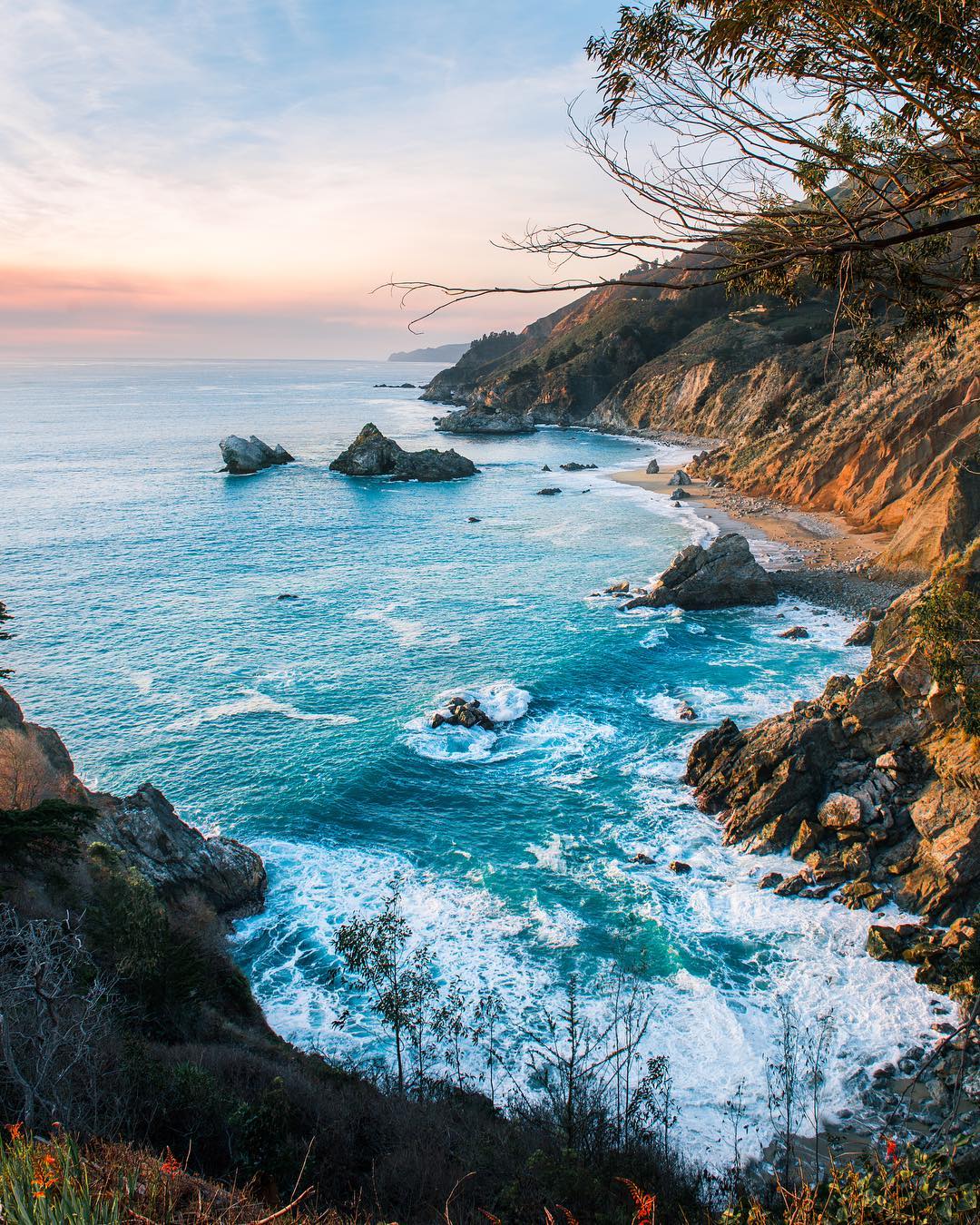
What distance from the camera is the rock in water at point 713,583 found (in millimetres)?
48719

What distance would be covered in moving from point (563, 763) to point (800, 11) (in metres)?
28.1

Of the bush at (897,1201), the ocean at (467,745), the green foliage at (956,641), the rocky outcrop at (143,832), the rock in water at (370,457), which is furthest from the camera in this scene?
the rock in water at (370,457)

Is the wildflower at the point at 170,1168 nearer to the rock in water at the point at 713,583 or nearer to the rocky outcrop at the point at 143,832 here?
the rocky outcrop at the point at 143,832

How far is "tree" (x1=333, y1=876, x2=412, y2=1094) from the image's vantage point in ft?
61.6

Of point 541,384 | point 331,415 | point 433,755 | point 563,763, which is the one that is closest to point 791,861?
point 563,763

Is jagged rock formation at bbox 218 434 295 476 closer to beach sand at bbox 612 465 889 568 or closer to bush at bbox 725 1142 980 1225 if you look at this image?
beach sand at bbox 612 465 889 568

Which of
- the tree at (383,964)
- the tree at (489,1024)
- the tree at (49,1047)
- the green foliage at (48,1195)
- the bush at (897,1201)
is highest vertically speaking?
the green foliage at (48,1195)

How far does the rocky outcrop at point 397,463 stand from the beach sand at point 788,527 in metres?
27.2

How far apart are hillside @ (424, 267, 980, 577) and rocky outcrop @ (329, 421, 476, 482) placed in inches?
1307

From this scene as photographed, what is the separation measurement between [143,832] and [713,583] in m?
36.8

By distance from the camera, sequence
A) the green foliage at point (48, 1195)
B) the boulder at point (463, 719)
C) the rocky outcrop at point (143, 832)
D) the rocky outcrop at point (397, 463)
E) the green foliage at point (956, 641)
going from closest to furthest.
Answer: the green foliage at point (48, 1195) < the green foliage at point (956, 641) < the rocky outcrop at point (143, 832) < the boulder at point (463, 719) < the rocky outcrop at point (397, 463)

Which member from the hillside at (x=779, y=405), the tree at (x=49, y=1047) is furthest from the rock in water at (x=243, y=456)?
the tree at (x=49, y=1047)

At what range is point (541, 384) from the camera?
524ft

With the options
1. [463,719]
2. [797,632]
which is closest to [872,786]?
[463,719]
